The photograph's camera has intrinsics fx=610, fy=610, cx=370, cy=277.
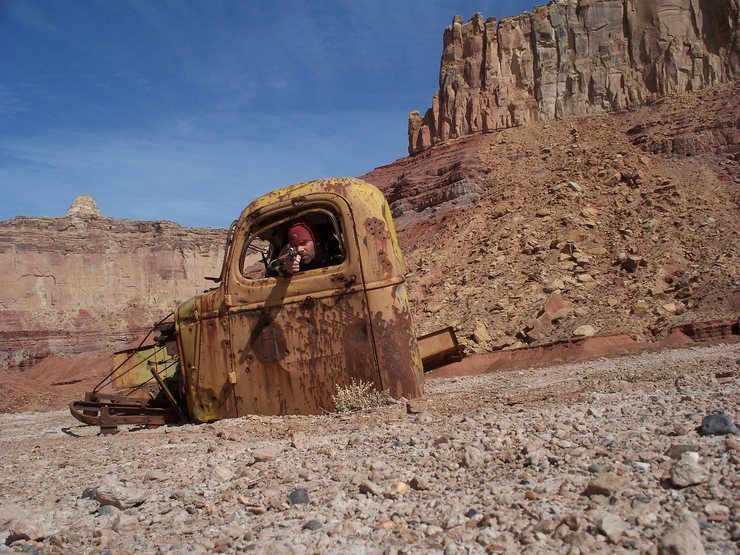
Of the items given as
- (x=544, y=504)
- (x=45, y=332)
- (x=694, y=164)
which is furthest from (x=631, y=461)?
(x=45, y=332)

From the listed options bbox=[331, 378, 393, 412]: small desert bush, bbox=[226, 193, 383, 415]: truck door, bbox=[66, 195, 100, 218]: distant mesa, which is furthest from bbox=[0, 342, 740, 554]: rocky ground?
bbox=[66, 195, 100, 218]: distant mesa

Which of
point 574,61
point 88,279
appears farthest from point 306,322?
point 88,279

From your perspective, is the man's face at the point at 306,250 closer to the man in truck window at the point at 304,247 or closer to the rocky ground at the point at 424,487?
the man in truck window at the point at 304,247

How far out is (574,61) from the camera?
39.6m

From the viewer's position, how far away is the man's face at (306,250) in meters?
5.64

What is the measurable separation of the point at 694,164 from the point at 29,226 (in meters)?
42.0

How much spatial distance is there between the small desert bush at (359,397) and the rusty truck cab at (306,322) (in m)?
0.05

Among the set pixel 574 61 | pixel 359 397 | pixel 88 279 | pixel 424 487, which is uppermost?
pixel 574 61

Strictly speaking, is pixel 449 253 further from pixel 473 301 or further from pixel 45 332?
pixel 45 332

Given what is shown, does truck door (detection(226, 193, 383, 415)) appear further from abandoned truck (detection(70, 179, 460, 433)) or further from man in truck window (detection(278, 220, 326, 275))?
man in truck window (detection(278, 220, 326, 275))

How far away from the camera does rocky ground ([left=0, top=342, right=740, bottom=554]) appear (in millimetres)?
2051

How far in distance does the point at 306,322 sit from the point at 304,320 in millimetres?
25

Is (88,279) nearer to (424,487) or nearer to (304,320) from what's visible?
(304,320)

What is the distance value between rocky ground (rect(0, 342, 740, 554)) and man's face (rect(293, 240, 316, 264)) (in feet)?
5.54
